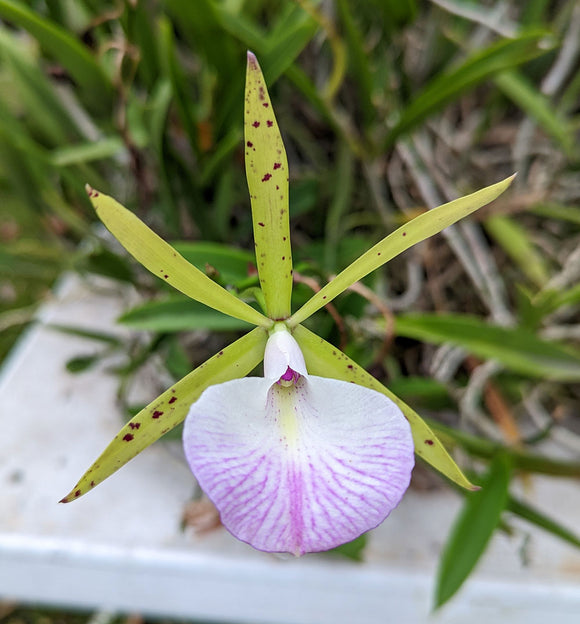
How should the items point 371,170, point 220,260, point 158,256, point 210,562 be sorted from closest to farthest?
point 158,256 < point 220,260 < point 210,562 < point 371,170

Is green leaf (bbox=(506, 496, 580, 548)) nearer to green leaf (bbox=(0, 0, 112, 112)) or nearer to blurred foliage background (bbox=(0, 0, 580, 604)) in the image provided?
blurred foliage background (bbox=(0, 0, 580, 604))

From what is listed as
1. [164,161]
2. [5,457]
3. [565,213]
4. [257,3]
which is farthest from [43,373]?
[565,213]

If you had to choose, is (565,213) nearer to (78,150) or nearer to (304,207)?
(304,207)

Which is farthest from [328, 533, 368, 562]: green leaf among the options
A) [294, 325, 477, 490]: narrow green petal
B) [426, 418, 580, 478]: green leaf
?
[294, 325, 477, 490]: narrow green petal

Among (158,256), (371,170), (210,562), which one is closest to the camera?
(158,256)

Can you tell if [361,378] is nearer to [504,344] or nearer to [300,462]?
[300,462]

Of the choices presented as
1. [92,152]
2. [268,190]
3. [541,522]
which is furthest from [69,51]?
[541,522]
